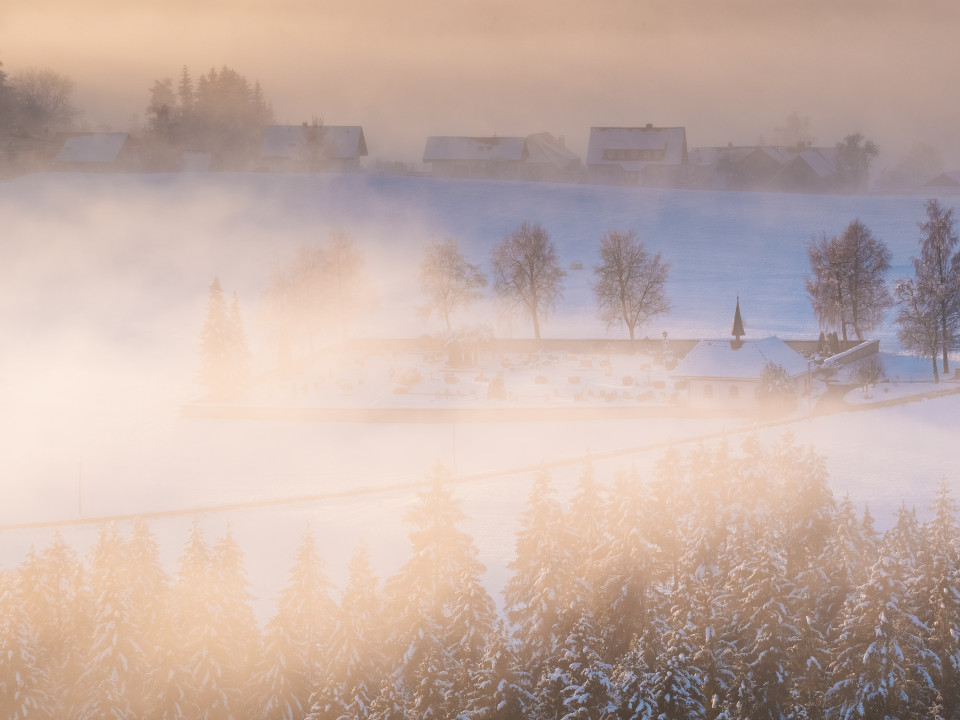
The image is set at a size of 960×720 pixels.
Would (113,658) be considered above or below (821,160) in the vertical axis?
below

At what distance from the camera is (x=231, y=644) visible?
24.5 metres

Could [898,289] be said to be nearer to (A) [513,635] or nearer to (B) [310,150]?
(A) [513,635]

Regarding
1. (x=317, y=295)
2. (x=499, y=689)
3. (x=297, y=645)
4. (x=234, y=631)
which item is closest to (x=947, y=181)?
(x=317, y=295)

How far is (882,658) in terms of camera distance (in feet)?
76.1

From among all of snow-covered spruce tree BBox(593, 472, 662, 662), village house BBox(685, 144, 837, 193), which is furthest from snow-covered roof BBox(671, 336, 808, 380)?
village house BBox(685, 144, 837, 193)

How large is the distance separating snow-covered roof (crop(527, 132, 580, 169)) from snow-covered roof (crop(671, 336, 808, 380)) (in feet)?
241

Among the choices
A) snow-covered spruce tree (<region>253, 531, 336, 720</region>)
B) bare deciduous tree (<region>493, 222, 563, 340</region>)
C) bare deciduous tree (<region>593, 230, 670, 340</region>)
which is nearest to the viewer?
snow-covered spruce tree (<region>253, 531, 336, 720</region>)

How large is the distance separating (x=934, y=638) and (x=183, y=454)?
110 ft

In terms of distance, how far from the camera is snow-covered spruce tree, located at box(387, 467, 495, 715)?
2336 cm

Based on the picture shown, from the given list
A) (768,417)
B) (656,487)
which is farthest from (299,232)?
(656,487)

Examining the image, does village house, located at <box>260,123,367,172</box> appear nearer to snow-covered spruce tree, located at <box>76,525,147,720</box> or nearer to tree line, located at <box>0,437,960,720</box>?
tree line, located at <box>0,437,960,720</box>

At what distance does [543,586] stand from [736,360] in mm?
31571

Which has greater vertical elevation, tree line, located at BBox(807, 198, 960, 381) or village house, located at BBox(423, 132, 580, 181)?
village house, located at BBox(423, 132, 580, 181)

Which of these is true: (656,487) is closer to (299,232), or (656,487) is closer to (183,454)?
(183,454)
